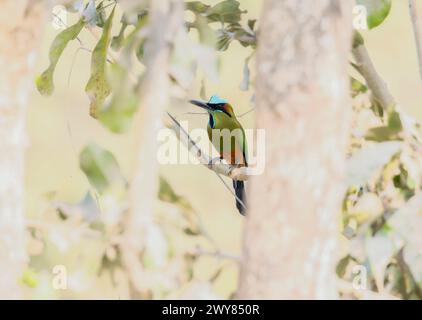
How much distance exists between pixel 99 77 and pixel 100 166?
61cm

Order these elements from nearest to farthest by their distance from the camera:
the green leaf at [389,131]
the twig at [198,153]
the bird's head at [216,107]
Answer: the green leaf at [389,131]
the twig at [198,153]
the bird's head at [216,107]

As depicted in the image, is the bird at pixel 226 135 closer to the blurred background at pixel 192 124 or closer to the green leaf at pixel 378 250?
the blurred background at pixel 192 124

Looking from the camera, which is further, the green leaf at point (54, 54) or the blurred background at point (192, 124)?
the blurred background at point (192, 124)

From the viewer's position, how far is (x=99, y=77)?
2.01 m

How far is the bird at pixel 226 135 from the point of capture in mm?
2973

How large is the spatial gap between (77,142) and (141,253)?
5.40m

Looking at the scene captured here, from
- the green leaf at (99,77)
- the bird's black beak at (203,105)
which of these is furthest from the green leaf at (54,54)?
the bird's black beak at (203,105)

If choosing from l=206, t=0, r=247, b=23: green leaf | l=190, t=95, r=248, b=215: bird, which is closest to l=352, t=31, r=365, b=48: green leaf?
l=206, t=0, r=247, b=23: green leaf

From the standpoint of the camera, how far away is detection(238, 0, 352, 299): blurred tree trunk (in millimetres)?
1201

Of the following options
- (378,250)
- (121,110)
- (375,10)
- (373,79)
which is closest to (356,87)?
(373,79)

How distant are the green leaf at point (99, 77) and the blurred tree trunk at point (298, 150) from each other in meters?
0.66

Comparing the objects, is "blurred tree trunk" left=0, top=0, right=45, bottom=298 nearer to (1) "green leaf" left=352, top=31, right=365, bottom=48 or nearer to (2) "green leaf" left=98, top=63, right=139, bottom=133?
(2) "green leaf" left=98, top=63, right=139, bottom=133
